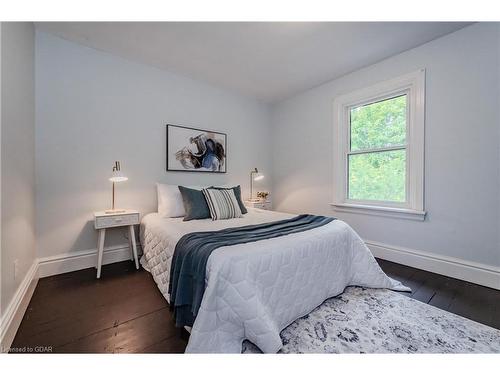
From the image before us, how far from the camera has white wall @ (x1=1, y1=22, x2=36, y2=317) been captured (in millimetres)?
1395

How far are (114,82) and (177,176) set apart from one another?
1333mm

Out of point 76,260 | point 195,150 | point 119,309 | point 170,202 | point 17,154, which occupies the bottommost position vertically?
point 119,309

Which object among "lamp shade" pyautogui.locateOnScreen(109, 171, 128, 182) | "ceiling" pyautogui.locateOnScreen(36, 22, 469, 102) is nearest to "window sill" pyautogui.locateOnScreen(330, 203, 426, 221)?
"ceiling" pyautogui.locateOnScreen(36, 22, 469, 102)

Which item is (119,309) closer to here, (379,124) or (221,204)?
(221,204)

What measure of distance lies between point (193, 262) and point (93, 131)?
6.82 ft

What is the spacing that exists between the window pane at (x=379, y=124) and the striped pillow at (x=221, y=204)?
6.18 feet

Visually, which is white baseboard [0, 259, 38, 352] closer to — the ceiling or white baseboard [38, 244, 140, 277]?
white baseboard [38, 244, 140, 277]

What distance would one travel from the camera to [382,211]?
2.71 metres

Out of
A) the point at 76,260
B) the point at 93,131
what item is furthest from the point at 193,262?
the point at 93,131

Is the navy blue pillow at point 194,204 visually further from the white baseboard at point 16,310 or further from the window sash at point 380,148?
the window sash at point 380,148

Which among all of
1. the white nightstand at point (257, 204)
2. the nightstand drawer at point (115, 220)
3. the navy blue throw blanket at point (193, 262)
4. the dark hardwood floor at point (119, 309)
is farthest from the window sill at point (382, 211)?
the nightstand drawer at point (115, 220)

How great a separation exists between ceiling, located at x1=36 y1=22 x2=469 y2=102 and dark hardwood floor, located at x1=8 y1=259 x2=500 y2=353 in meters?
2.48

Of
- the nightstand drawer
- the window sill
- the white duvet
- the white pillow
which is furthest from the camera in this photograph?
the white pillow
